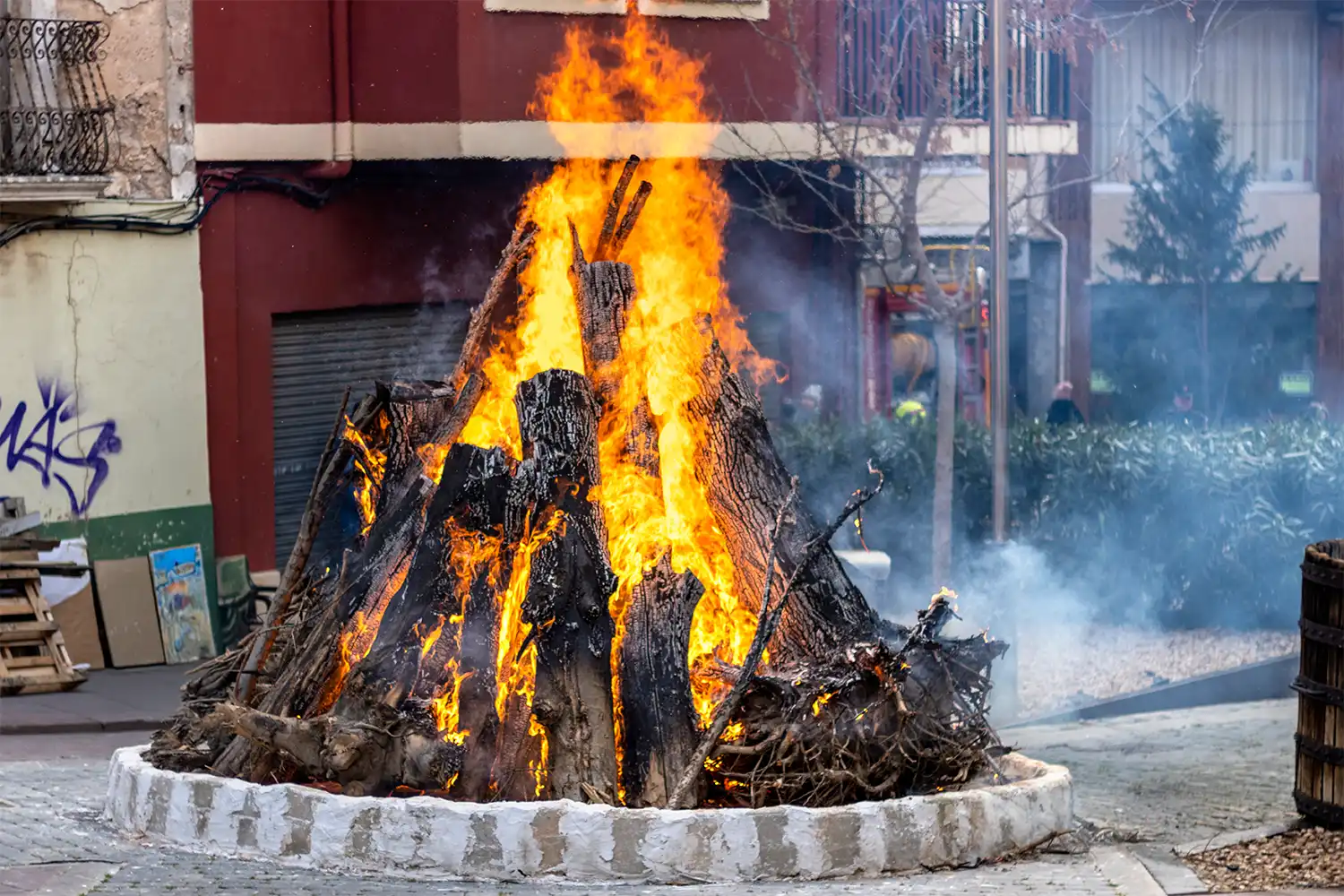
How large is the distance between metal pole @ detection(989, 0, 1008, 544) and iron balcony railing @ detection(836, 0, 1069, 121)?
211 cm

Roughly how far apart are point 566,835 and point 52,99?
947 centimetres

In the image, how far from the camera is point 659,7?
18125mm

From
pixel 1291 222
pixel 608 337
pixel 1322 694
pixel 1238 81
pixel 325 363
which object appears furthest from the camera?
pixel 1238 81

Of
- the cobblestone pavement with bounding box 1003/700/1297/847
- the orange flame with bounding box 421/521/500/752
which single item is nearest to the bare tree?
the cobblestone pavement with bounding box 1003/700/1297/847

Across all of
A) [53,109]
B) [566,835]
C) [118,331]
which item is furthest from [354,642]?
[53,109]

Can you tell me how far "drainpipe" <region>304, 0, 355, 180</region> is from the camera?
17.5 metres

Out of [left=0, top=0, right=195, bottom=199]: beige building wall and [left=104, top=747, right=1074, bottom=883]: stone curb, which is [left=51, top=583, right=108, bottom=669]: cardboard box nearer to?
[left=0, top=0, right=195, bottom=199]: beige building wall

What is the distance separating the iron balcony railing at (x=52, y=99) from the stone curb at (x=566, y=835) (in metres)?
7.82

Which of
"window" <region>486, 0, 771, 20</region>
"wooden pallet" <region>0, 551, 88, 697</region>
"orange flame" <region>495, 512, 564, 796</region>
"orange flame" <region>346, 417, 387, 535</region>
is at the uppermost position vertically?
"window" <region>486, 0, 771, 20</region>

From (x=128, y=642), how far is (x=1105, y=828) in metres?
8.68

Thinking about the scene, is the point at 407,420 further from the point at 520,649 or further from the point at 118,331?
the point at 118,331

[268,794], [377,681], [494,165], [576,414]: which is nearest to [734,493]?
[576,414]

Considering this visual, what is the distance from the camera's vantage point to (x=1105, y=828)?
9.66 m

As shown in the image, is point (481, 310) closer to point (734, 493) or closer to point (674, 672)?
point (734, 493)
